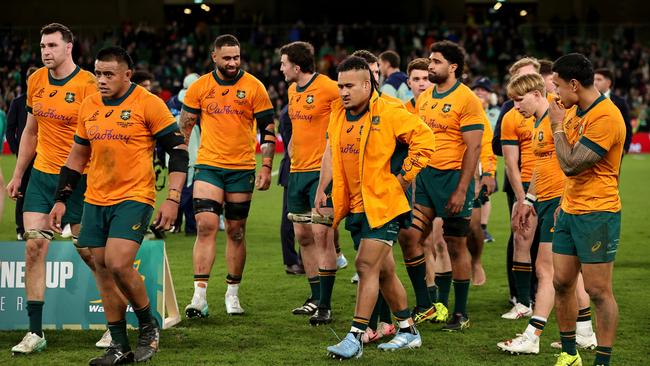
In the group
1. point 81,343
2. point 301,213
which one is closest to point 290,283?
point 301,213

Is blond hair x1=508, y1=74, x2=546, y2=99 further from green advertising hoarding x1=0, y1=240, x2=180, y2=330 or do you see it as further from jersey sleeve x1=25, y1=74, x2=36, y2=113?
jersey sleeve x1=25, y1=74, x2=36, y2=113

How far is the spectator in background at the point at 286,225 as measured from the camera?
396 inches

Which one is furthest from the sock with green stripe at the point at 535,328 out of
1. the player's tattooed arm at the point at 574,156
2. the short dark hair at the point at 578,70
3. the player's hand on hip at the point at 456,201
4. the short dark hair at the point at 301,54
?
the short dark hair at the point at 301,54

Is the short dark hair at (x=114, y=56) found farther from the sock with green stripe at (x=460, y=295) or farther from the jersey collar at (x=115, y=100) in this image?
the sock with green stripe at (x=460, y=295)

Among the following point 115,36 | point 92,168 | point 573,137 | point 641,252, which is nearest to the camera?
point 573,137

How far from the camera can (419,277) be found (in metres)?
7.87

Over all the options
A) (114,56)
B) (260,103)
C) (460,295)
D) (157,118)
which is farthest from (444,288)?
(114,56)

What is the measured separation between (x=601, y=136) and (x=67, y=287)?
4.14m

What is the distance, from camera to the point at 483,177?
32.4ft

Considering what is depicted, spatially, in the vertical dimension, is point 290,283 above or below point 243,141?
below

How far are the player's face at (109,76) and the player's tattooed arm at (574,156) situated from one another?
2.81 m

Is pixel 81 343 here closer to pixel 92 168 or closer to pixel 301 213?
pixel 92 168

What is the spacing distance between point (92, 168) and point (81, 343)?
1.42 metres

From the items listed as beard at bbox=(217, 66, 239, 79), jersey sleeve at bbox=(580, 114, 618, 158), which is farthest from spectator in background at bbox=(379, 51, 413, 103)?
jersey sleeve at bbox=(580, 114, 618, 158)
